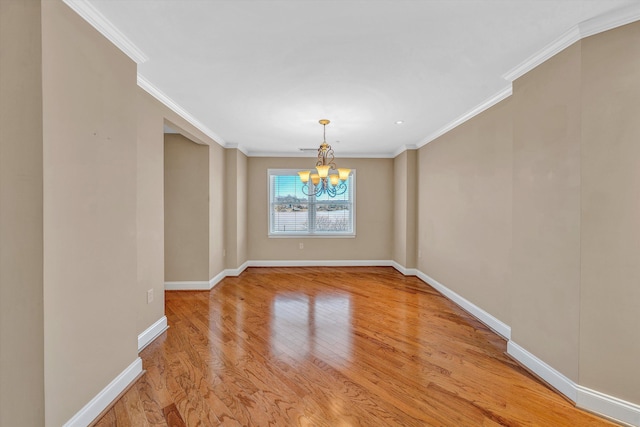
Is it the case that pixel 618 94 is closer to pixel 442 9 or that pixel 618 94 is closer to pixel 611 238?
pixel 611 238

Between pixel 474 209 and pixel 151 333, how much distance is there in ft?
12.9

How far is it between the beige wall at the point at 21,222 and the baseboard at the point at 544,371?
→ 322 centimetres

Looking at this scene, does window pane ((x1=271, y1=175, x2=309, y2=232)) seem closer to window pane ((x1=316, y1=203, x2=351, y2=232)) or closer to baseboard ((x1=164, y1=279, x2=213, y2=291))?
window pane ((x1=316, y1=203, x2=351, y2=232))

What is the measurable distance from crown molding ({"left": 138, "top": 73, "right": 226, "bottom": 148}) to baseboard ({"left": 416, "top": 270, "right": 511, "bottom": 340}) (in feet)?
14.2

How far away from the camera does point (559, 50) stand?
2041 millimetres

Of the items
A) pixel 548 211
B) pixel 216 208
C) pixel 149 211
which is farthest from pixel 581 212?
pixel 216 208

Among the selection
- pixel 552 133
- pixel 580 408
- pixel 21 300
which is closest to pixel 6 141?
pixel 21 300

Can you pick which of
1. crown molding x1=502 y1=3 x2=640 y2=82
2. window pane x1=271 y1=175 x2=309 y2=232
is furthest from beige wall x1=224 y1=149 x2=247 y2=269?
crown molding x1=502 y1=3 x2=640 y2=82

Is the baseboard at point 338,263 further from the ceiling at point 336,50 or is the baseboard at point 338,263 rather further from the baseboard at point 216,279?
the ceiling at point 336,50

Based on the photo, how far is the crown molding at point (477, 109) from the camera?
2.85 metres

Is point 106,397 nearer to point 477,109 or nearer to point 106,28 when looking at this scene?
point 106,28

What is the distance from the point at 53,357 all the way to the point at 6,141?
114 centimetres

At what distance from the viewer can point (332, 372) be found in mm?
2256

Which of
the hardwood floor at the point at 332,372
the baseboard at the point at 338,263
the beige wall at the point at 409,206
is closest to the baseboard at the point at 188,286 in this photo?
the hardwood floor at the point at 332,372
